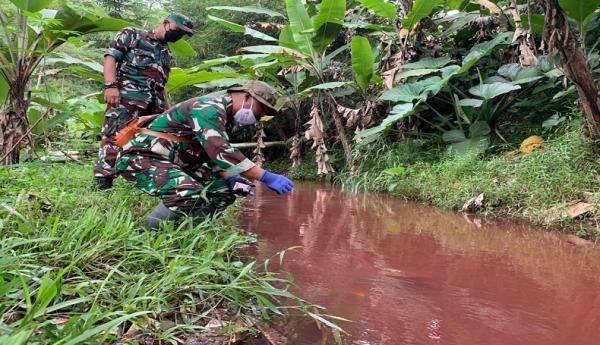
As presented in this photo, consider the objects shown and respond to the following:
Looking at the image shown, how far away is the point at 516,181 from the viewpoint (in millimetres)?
4176

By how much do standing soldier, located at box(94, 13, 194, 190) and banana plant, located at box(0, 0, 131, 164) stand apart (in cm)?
64

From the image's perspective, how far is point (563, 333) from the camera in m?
1.67

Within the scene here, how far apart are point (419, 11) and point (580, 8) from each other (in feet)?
6.54

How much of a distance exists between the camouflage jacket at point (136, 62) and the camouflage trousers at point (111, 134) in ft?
0.21

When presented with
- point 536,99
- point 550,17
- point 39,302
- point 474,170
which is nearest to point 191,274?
point 39,302

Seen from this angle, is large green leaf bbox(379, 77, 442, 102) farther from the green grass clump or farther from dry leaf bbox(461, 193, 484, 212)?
dry leaf bbox(461, 193, 484, 212)

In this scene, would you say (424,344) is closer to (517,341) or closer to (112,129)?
(517,341)

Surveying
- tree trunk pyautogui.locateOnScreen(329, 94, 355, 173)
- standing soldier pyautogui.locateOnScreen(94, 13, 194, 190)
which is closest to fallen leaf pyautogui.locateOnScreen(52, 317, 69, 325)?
standing soldier pyautogui.locateOnScreen(94, 13, 194, 190)

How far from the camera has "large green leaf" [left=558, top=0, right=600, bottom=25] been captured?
4223 mm

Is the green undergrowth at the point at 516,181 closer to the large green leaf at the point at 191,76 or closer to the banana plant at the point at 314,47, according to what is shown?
the banana plant at the point at 314,47

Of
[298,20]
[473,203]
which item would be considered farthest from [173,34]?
[298,20]

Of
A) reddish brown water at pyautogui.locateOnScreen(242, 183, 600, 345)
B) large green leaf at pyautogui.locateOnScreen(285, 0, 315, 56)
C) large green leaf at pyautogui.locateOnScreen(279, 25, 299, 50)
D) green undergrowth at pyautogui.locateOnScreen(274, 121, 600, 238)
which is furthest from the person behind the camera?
large green leaf at pyautogui.locateOnScreen(279, 25, 299, 50)

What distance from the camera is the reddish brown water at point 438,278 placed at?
168 centimetres

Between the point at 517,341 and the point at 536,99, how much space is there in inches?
202
